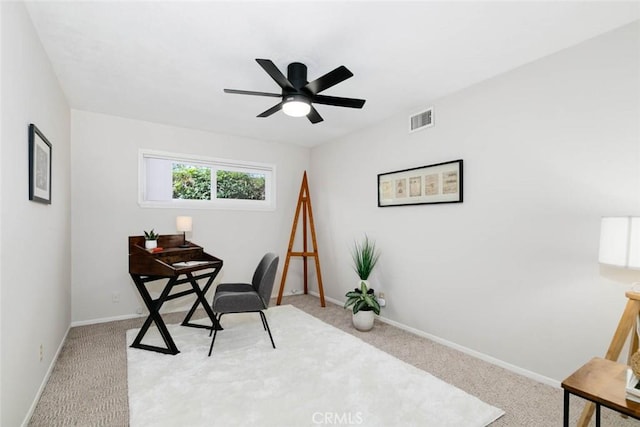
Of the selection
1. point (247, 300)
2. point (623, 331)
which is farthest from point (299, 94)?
point (623, 331)

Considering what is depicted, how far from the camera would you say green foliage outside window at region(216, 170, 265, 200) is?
457 cm

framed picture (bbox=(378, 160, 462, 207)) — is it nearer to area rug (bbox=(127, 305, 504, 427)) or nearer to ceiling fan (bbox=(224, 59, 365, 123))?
ceiling fan (bbox=(224, 59, 365, 123))

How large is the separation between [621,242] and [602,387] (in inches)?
30.4

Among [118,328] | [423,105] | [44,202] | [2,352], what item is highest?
[423,105]

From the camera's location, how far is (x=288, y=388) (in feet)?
7.30

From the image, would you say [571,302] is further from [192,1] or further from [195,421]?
[192,1]

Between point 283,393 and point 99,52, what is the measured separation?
9.34 feet

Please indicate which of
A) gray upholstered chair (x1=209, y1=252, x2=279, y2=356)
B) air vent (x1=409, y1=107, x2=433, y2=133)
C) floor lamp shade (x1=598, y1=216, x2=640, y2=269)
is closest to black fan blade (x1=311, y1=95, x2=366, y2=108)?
air vent (x1=409, y1=107, x2=433, y2=133)

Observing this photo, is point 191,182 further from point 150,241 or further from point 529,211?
point 529,211

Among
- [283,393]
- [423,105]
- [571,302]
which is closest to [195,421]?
[283,393]

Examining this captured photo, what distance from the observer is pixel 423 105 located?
3297 mm

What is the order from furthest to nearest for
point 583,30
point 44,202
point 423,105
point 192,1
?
point 423,105
point 44,202
point 583,30
point 192,1

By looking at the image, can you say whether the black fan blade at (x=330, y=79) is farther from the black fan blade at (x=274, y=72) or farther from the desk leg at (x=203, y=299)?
the desk leg at (x=203, y=299)

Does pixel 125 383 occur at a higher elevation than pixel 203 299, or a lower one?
lower
